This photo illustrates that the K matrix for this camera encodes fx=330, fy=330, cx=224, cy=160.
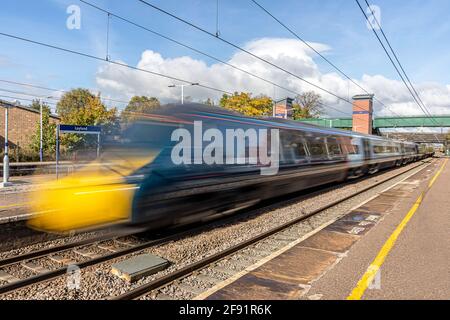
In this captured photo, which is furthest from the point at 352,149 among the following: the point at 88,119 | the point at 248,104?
the point at 248,104

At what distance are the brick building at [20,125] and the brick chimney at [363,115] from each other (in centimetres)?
4847

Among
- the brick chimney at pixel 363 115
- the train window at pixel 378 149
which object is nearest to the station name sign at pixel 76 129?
the train window at pixel 378 149

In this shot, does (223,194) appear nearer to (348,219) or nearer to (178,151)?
(178,151)

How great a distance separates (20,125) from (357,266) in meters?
36.7

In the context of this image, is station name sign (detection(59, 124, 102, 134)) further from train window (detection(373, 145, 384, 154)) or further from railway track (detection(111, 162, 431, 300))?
train window (detection(373, 145, 384, 154))

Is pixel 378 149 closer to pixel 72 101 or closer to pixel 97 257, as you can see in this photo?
pixel 97 257

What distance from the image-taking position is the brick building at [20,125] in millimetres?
32250

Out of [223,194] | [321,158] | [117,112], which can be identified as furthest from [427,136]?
[223,194]

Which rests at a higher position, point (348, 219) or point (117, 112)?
point (117, 112)

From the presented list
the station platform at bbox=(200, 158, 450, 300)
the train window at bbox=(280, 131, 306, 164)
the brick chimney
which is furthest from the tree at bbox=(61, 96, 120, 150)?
the brick chimney

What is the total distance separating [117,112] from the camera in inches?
1620

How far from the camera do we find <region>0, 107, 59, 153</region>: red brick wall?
1271 inches

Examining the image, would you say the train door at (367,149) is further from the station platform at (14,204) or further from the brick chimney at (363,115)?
the brick chimney at (363,115)
